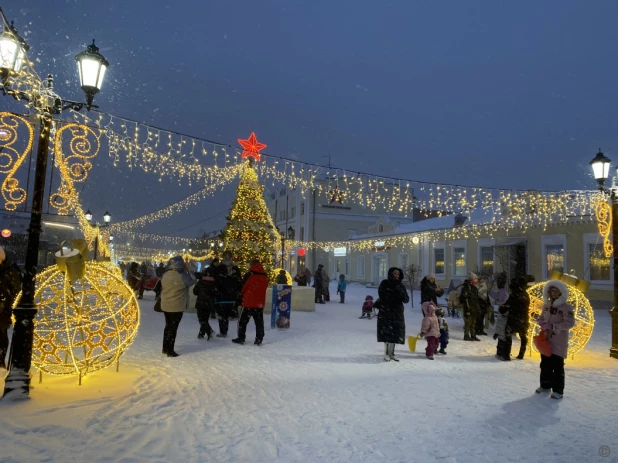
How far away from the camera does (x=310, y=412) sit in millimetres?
5113

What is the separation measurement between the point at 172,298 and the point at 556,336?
627 cm

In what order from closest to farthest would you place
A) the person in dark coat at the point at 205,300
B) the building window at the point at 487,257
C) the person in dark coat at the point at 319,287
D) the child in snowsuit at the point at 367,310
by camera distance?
the person in dark coat at the point at 205,300
the child in snowsuit at the point at 367,310
the person in dark coat at the point at 319,287
the building window at the point at 487,257

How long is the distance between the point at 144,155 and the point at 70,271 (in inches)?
281

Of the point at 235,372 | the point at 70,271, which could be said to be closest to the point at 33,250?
the point at 70,271

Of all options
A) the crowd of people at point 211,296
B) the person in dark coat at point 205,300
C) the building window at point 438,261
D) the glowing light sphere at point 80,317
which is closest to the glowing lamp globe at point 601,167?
the crowd of people at point 211,296

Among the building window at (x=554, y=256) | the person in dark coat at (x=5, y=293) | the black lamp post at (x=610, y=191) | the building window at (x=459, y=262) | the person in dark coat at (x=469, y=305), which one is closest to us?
the person in dark coat at (x=5, y=293)

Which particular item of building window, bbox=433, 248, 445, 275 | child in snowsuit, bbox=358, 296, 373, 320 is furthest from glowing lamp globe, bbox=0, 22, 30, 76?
building window, bbox=433, 248, 445, 275

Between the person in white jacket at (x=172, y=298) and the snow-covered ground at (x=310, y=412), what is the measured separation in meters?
0.41

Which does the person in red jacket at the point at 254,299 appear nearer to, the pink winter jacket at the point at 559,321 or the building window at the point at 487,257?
the pink winter jacket at the point at 559,321

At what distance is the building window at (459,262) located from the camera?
28812 mm

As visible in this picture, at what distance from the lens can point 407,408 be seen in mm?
5355

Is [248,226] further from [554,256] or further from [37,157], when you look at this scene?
[554,256]

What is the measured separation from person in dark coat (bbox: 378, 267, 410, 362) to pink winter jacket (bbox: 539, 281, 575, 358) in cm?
253

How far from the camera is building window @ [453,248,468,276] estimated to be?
28.8 metres
